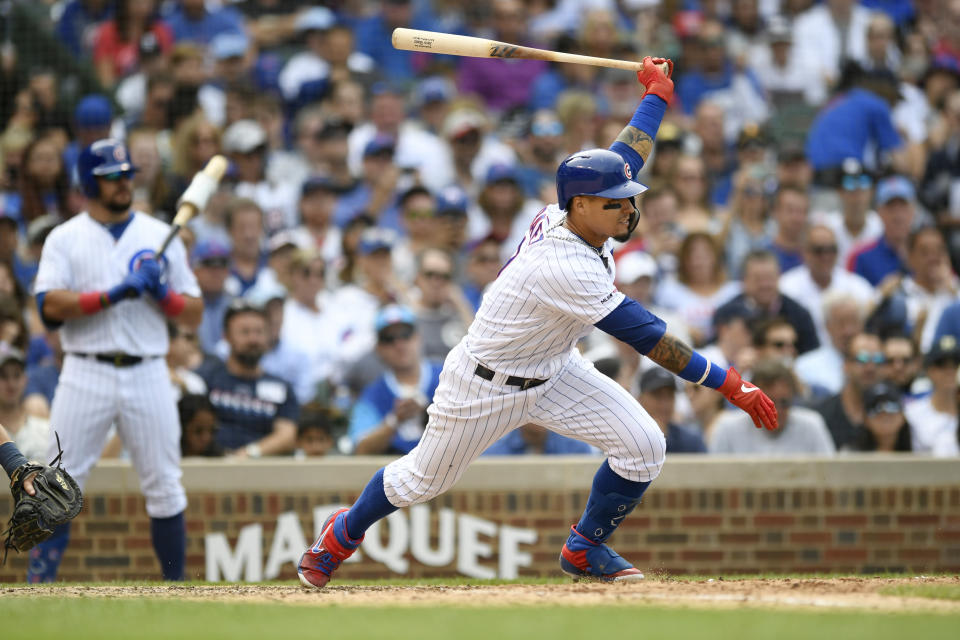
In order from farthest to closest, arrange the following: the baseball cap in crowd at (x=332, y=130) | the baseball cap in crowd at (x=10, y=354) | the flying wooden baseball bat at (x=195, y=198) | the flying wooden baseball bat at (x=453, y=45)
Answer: the baseball cap in crowd at (x=332, y=130) → the baseball cap in crowd at (x=10, y=354) → the flying wooden baseball bat at (x=195, y=198) → the flying wooden baseball bat at (x=453, y=45)

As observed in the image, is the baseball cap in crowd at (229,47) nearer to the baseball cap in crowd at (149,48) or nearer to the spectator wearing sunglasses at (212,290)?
the baseball cap in crowd at (149,48)

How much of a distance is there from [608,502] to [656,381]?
2.30m

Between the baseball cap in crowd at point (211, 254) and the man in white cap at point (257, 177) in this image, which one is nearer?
the baseball cap in crowd at point (211, 254)

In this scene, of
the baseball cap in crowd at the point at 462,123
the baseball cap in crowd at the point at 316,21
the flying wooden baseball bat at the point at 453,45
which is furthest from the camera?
the baseball cap in crowd at the point at 316,21

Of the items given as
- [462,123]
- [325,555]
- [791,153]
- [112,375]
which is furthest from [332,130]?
[325,555]

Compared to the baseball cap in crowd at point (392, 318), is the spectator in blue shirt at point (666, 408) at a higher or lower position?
lower

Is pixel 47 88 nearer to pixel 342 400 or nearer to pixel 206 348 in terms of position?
pixel 206 348

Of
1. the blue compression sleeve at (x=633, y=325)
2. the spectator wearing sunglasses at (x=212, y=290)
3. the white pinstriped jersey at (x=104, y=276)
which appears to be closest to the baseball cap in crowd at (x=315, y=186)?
the spectator wearing sunglasses at (x=212, y=290)

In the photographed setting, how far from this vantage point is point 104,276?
6504 mm

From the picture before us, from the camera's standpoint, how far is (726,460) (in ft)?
24.4

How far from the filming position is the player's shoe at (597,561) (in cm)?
557

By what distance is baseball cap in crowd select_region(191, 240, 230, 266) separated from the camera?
8672mm

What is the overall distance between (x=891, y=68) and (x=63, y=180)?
267 inches

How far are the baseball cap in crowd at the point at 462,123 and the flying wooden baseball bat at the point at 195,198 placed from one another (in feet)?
9.95
